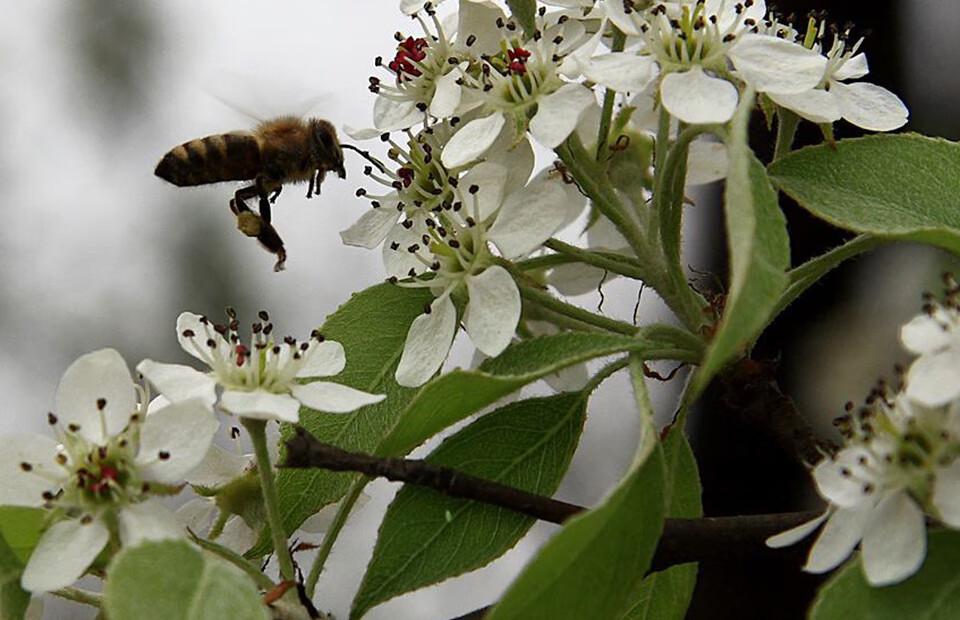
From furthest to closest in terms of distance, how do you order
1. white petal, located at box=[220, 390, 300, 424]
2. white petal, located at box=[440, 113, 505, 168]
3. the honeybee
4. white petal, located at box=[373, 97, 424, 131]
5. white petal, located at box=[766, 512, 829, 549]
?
the honeybee, white petal, located at box=[373, 97, 424, 131], white petal, located at box=[440, 113, 505, 168], white petal, located at box=[220, 390, 300, 424], white petal, located at box=[766, 512, 829, 549]

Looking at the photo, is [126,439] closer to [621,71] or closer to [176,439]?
[176,439]

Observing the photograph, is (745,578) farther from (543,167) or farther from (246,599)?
(246,599)

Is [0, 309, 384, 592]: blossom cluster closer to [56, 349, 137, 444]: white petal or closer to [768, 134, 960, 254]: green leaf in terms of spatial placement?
[56, 349, 137, 444]: white petal

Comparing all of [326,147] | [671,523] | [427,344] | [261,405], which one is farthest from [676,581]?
[326,147]

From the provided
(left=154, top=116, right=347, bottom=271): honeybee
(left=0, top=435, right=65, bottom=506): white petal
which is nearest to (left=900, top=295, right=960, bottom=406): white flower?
(left=0, top=435, right=65, bottom=506): white petal

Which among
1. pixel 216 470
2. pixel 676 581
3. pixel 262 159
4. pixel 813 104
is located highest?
pixel 813 104

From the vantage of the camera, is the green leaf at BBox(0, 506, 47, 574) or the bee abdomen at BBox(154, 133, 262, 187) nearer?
the green leaf at BBox(0, 506, 47, 574)
